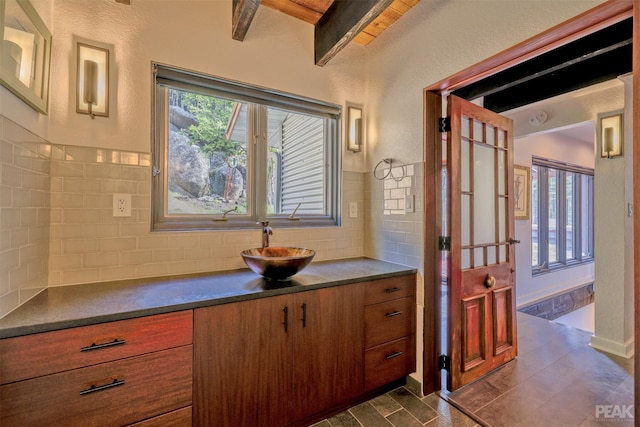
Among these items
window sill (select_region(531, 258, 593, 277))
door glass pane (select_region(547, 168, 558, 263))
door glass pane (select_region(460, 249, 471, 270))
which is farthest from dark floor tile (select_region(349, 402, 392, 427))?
door glass pane (select_region(547, 168, 558, 263))

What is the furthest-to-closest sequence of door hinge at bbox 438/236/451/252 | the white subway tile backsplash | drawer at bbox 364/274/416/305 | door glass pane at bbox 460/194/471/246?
1. door glass pane at bbox 460/194/471/246
2. door hinge at bbox 438/236/451/252
3. drawer at bbox 364/274/416/305
4. the white subway tile backsplash

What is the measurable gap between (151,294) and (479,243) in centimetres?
218

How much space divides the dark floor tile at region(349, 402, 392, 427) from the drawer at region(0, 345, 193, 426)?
1008 millimetres

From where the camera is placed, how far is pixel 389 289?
1854mm

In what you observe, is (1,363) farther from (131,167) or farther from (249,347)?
(131,167)

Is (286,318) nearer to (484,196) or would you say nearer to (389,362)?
(389,362)

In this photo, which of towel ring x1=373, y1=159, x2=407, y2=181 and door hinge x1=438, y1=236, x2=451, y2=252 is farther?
towel ring x1=373, y1=159, x2=407, y2=181

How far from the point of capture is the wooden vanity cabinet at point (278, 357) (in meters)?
1.30

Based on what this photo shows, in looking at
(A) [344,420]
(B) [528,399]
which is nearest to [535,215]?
(B) [528,399]

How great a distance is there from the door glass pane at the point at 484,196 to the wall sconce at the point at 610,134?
4.37ft

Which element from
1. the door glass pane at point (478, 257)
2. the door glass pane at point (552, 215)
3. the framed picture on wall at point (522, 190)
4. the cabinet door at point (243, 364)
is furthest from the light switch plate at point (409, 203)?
the door glass pane at point (552, 215)

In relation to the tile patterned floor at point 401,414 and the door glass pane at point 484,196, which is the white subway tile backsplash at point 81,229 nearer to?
the tile patterned floor at point 401,414

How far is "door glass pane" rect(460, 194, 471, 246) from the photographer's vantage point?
202 centimetres

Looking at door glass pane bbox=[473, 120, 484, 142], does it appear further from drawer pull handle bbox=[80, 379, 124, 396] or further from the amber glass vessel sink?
drawer pull handle bbox=[80, 379, 124, 396]
